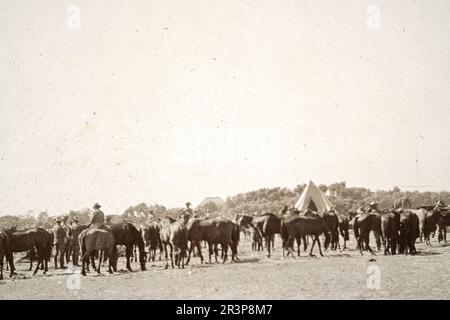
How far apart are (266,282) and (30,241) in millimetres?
10707

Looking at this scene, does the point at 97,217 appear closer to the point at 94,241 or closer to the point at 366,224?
the point at 94,241

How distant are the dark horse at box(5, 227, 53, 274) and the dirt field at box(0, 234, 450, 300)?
1.20 metres

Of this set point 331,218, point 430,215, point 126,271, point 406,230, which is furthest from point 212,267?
point 430,215

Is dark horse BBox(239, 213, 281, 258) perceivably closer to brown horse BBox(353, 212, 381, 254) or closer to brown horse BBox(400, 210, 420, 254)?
brown horse BBox(353, 212, 381, 254)

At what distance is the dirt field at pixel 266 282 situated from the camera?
12.8m

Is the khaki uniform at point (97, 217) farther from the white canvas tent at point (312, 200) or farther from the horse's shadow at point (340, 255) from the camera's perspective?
the white canvas tent at point (312, 200)

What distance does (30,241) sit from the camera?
20.3 m

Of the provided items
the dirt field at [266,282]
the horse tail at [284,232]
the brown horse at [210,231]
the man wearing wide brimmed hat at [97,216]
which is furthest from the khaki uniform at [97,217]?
the horse tail at [284,232]

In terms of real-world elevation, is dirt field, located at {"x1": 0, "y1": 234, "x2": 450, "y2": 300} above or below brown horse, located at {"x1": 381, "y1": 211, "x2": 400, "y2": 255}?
below

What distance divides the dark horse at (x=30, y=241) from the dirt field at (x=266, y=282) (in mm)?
1201

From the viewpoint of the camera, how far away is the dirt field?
1282cm

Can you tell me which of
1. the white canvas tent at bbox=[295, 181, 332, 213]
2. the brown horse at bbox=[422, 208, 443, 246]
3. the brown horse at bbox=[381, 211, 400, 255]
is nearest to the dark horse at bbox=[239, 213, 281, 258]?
the brown horse at bbox=[381, 211, 400, 255]
